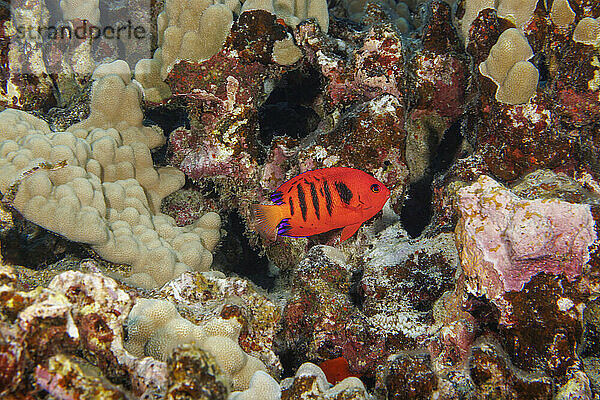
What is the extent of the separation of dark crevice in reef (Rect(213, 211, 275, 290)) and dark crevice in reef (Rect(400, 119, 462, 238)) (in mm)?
1771

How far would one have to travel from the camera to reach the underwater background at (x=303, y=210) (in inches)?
72.2

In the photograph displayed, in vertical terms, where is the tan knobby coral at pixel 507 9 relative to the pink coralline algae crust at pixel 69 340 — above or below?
above

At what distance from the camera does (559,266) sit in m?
2.13

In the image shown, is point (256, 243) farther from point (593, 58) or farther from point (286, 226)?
point (593, 58)

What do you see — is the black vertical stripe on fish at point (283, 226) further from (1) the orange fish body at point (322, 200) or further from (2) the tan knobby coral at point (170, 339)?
(2) the tan knobby coral at point (170, 339)

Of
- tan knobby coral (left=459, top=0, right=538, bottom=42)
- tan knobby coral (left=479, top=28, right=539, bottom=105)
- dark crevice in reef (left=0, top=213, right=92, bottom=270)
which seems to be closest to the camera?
tan knobby coral (left=479, top=28, right=539, bottom=105)

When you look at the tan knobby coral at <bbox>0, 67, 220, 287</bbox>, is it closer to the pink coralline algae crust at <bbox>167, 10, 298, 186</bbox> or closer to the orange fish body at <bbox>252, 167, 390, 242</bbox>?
the pink coralline algae crust at <bbox>167, 10, 298, 186</bbox>

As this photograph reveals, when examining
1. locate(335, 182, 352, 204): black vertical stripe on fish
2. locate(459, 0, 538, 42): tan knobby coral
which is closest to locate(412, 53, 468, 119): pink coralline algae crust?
locate(459, 0, 538, 42): tan knobby coral

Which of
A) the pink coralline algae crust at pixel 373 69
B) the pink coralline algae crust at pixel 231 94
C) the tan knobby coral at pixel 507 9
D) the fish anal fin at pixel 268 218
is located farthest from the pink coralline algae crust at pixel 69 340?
the tan knobby coral at pixel 507 9

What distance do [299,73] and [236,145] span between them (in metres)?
1.52

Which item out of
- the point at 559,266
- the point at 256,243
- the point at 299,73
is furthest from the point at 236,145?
the point at 559,266

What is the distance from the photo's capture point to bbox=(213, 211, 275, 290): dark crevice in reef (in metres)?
4.74

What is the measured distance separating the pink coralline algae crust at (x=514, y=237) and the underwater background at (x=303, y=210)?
0.01 metres

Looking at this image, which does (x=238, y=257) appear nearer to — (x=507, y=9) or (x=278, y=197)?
(x=278, y=197)
